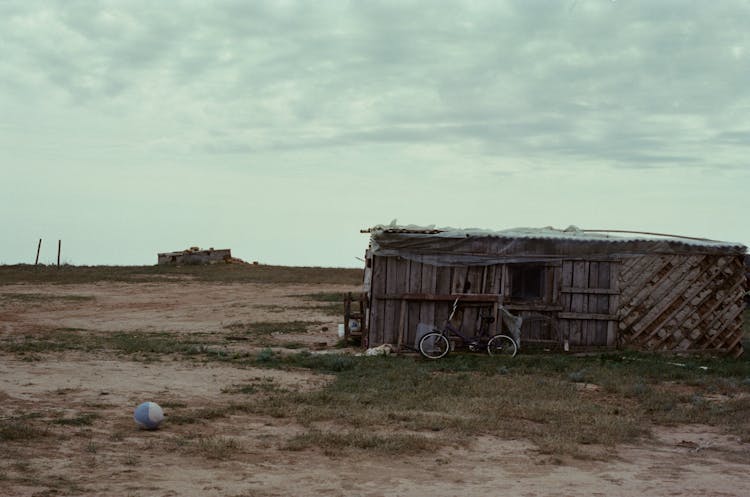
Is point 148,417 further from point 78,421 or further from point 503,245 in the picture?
point 503,245

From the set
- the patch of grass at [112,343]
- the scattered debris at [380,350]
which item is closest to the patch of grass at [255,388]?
the patch of grass at [112,343]

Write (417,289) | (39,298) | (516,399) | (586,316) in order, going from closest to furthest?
(516,399) < (417,289) < (586,316) < (39,298)

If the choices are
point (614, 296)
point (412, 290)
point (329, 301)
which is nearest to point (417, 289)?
point (412, 290)

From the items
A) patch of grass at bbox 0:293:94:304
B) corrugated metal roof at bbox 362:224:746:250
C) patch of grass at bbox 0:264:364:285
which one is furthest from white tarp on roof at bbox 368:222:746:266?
patch of grass at bbox 0:264:364:285

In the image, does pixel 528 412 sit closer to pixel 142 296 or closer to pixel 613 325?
pixel 613 325

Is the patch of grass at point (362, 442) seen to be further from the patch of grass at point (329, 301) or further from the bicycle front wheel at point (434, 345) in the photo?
the patch of grass at point (329, 301)

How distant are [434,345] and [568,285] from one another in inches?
124

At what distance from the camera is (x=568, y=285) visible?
56.1ft

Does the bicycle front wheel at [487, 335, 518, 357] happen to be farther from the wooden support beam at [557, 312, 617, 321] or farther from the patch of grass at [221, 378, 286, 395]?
the patch of grass at [221, 378, 286, 395]

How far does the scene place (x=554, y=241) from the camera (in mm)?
16891

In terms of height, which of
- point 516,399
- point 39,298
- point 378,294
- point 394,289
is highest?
point 394,289

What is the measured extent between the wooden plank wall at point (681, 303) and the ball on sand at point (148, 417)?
429 inches

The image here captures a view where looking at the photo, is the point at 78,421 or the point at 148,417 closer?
the point at 148,417

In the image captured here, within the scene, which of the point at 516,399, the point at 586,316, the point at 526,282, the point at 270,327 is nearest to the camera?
the point at 516,399
